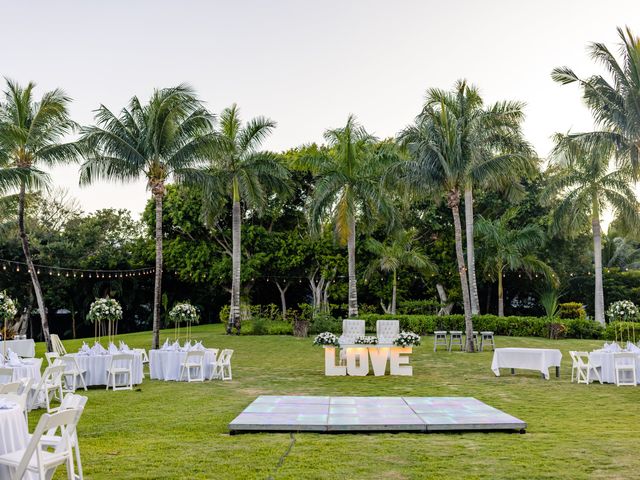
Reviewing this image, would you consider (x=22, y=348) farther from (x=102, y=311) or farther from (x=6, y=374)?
(x=6, y=374)

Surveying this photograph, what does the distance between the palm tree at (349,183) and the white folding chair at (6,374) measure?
53.5 ft

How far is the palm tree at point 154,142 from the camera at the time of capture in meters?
20.5

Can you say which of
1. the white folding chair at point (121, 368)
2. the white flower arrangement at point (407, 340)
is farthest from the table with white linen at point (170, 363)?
the white flower arrangement at point (407, 340)

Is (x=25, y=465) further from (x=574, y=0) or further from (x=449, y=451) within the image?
(x=574, y=0)

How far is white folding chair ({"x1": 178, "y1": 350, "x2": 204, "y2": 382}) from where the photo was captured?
1462cm

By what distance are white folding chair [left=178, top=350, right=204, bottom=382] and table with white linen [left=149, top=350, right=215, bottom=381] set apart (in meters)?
0.16

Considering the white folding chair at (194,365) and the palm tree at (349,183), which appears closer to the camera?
the white folding chair at (194,365)

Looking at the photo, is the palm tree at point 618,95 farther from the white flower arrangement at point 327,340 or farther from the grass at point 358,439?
the white flower arrangement at point 327,340

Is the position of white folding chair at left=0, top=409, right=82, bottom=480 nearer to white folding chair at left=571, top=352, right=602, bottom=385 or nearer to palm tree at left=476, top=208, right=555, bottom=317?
white folding chair at left=571, top=352, right=602, bottom=385

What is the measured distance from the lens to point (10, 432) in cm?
564

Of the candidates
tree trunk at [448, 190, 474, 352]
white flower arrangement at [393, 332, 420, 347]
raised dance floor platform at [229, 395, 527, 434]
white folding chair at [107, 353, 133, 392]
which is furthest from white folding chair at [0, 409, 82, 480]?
tree trunk at [448, 190, 474, 352]

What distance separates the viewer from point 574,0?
1686 cm

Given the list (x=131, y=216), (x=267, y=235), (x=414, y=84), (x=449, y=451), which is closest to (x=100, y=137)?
(x=414, y=84)

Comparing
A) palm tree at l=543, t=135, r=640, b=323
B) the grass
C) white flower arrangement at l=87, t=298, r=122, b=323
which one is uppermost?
palm tree at l=543, t=135, r=640, b=323
